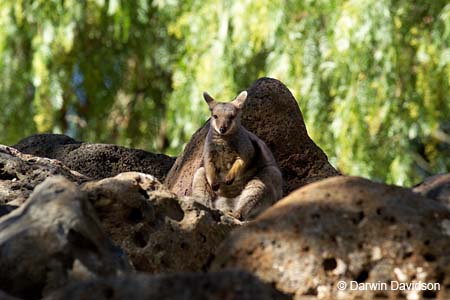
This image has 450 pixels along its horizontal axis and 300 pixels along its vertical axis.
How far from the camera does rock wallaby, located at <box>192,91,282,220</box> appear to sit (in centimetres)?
832

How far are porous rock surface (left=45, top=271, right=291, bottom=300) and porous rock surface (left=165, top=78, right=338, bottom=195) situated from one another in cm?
512

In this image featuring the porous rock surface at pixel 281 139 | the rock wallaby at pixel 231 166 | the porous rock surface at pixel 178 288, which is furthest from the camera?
the porous rock surface at pixel 281 139

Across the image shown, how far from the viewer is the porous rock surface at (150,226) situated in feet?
19.4

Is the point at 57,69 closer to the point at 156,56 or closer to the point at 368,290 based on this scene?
the point at 156,56

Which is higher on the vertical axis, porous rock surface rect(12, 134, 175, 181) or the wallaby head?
the wallaby head

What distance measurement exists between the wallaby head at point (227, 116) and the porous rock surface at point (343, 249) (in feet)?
11.3

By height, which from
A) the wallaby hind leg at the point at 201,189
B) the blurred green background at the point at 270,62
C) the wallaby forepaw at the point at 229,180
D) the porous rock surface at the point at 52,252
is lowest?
the porous rock surface at the point at 52,252

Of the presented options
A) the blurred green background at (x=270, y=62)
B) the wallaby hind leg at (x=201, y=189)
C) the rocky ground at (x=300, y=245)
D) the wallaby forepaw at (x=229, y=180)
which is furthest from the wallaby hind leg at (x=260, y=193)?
the blurred green background at (x=270, y=62)

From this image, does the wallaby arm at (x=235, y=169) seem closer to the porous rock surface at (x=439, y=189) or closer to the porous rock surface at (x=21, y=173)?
the porous rock surface at (x=21, y=173)

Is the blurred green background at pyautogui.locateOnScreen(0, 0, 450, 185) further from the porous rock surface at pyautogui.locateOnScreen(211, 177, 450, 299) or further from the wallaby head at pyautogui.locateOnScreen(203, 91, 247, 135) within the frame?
the porous rock surface at pyautogui.locateOnScreen(211, 177, 450, 299)

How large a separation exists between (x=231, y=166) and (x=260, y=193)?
1.38 feet

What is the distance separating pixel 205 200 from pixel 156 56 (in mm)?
10258

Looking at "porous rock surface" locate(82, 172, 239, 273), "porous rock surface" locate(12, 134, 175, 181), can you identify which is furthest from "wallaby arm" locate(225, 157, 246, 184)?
"porous rock surface" locate(82, 172, 239, 273)

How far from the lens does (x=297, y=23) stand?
14602 millimetres
